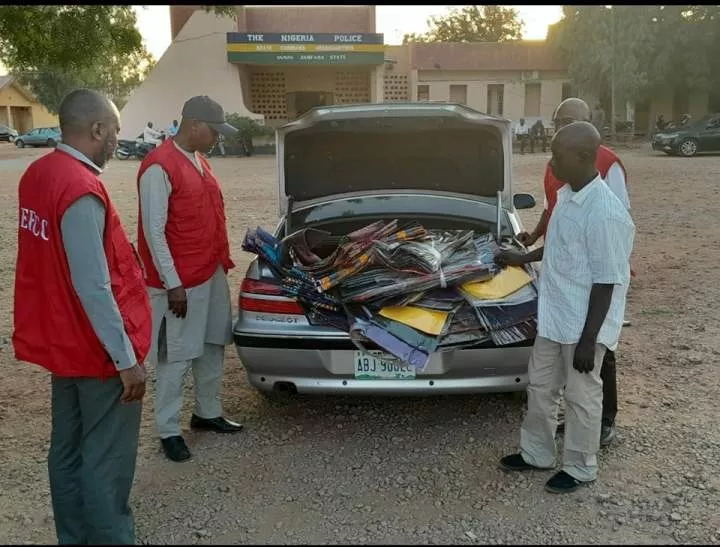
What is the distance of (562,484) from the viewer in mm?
3227

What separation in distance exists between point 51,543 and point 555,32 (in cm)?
3830

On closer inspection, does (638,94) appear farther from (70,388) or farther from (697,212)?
(70,388)

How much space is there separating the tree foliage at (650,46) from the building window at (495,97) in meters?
5.57

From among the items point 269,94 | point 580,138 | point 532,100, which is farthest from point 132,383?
point 532,100

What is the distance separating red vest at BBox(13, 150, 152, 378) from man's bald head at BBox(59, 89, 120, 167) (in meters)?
0.08

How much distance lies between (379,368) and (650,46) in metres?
33.8

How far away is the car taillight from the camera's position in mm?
3643

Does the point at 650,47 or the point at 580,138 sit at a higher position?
the point at 650,47

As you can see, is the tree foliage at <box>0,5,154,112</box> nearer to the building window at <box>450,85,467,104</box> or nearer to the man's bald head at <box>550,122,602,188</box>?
the man's bald head at <box>550,122,602,188</box>

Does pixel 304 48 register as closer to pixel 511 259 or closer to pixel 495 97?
pixel 495 97

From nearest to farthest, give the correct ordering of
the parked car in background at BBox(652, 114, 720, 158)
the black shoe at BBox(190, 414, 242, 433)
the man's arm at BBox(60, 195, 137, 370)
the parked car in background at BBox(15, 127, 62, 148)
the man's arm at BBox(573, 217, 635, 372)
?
the man's arm at BBox(60, 195, 137, 370), the man's arm at BBox(573, 217, 635, 372), the black shoe at BBox(190, 414, 242, 433), the parked car in background at BBox(652, 114, 720, 158), the parked car in background at BBox(15, 127, 62, 148)

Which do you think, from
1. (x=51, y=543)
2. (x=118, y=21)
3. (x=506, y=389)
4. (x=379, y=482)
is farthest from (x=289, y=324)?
(x=118, y=21)

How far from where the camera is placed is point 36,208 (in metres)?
2.41

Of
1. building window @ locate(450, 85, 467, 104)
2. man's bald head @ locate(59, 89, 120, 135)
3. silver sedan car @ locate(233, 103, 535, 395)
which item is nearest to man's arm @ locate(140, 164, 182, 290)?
silver sedan car @ locate(233, 103, 535, 395)
